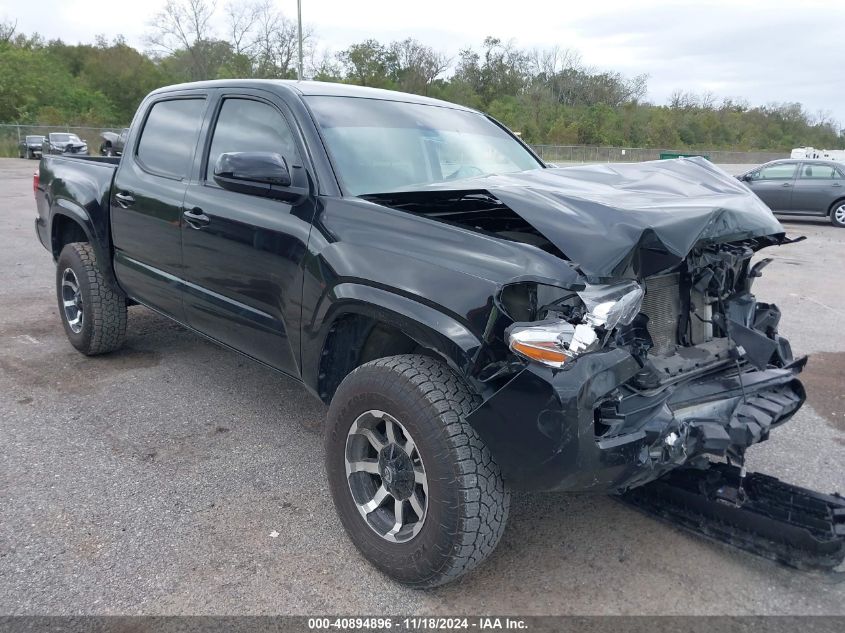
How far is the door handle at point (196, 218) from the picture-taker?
146 inches

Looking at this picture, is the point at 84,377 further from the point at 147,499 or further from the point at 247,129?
the point at 247,129

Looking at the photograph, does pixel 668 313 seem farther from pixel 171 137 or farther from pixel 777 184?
pixel 777 184

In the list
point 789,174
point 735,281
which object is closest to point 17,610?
point 735,281

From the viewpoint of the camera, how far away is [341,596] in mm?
2635

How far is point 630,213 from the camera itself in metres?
2.52

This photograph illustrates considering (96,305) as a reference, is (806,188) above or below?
above

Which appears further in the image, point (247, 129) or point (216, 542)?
point (247, 129)

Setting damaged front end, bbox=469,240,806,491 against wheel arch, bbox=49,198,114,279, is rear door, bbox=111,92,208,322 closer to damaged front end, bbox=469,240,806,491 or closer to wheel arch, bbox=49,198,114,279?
wheel arch, bbox=49,198,114,279

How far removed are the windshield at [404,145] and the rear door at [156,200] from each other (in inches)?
40.9

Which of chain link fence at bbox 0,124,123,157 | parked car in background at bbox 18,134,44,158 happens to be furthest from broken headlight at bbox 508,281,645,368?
chain link fence at bbox 0,124,123,157

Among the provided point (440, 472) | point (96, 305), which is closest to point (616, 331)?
point (440, 472)

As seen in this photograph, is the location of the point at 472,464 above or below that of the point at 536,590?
above

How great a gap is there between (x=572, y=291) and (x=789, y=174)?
15.8 meters

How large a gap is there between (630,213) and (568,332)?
550mm
